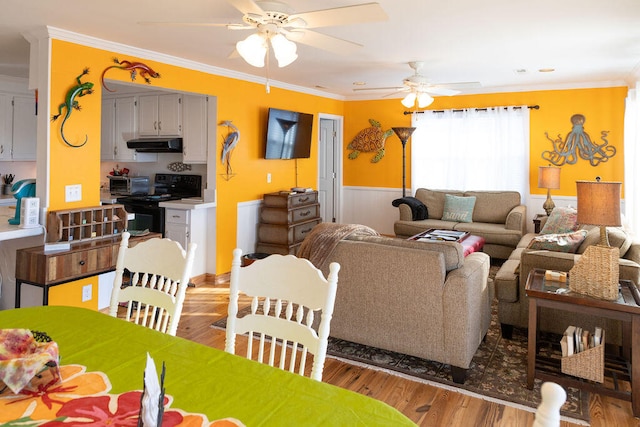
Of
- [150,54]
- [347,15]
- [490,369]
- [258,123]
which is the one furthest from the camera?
[258,123]

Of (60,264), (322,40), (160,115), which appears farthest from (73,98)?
(322,40)

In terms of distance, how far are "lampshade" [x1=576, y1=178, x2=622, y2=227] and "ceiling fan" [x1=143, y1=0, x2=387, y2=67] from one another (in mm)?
1554

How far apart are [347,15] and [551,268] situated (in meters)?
2.29

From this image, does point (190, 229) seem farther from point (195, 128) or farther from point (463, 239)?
point (463, 239)

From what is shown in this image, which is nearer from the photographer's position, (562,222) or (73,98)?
(73,98)

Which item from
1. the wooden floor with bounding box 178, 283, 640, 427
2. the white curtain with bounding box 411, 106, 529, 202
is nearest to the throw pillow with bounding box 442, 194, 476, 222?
the white curtain with bounding box 411, 106, 529, 202

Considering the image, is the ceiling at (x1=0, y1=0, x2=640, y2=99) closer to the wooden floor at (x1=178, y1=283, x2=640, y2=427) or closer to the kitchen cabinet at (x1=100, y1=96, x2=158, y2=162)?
the kitchen cabinet at (x1=100, y1=96, x2=158, y2=162)

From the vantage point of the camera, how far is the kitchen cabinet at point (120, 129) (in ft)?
19.4

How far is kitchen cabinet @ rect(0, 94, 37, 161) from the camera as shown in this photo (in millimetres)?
5695

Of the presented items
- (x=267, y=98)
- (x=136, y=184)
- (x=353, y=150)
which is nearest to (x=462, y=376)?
(x=267, y=98)

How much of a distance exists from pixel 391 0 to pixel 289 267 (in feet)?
6.76

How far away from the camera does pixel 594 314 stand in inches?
104

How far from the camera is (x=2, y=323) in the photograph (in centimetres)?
163

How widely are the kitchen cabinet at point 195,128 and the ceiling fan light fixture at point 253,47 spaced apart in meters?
2.68
